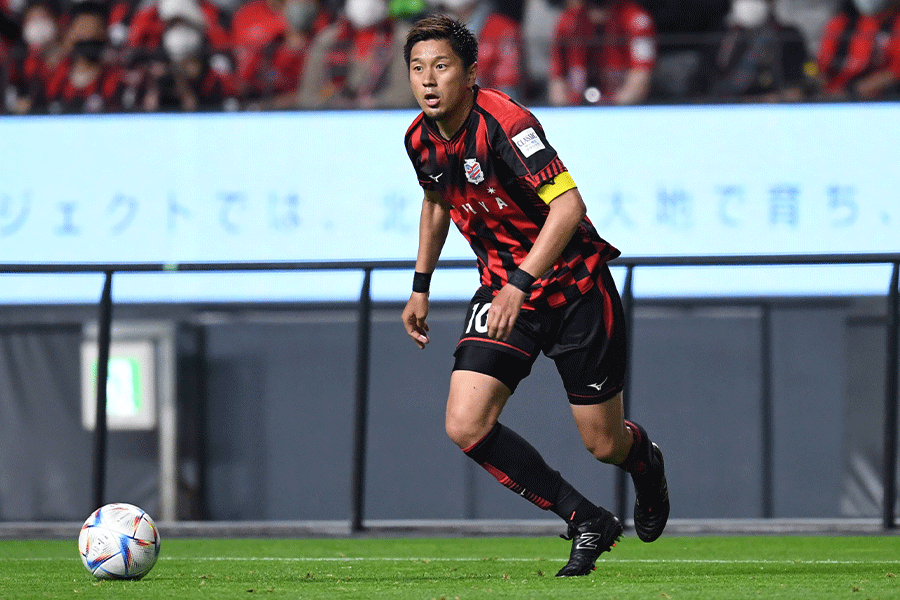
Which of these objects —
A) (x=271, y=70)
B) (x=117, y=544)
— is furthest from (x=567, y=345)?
(x=271, y=70)

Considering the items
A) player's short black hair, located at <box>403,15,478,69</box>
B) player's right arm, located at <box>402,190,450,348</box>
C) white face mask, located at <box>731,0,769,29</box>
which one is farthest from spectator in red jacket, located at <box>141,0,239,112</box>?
player's short black hair, located at <box>403,15,478,69</box>

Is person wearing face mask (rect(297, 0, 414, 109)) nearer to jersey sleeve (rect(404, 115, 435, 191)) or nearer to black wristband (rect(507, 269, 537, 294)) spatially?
jersey sleeve (rect(404, 115, 435, 191))

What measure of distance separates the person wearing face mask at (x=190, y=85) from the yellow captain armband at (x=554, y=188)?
19.4 feet

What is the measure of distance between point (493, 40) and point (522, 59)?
0.81 meters

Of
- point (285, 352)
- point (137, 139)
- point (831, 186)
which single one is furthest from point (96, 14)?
point (831, 186)

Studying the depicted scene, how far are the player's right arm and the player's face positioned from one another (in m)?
0.43

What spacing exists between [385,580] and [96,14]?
299 inches

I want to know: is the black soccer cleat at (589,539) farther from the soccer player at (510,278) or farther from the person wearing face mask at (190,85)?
the person wearing face mask at (190,85)

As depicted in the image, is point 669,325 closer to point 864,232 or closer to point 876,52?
point 864,232

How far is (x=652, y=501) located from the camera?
14.6ft

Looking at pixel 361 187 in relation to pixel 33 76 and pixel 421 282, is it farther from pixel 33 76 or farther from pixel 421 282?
pixel 421 282

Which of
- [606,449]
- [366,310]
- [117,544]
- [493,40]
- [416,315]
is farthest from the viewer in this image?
[493,40]

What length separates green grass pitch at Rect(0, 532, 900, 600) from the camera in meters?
3.75

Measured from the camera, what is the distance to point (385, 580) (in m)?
4.18
